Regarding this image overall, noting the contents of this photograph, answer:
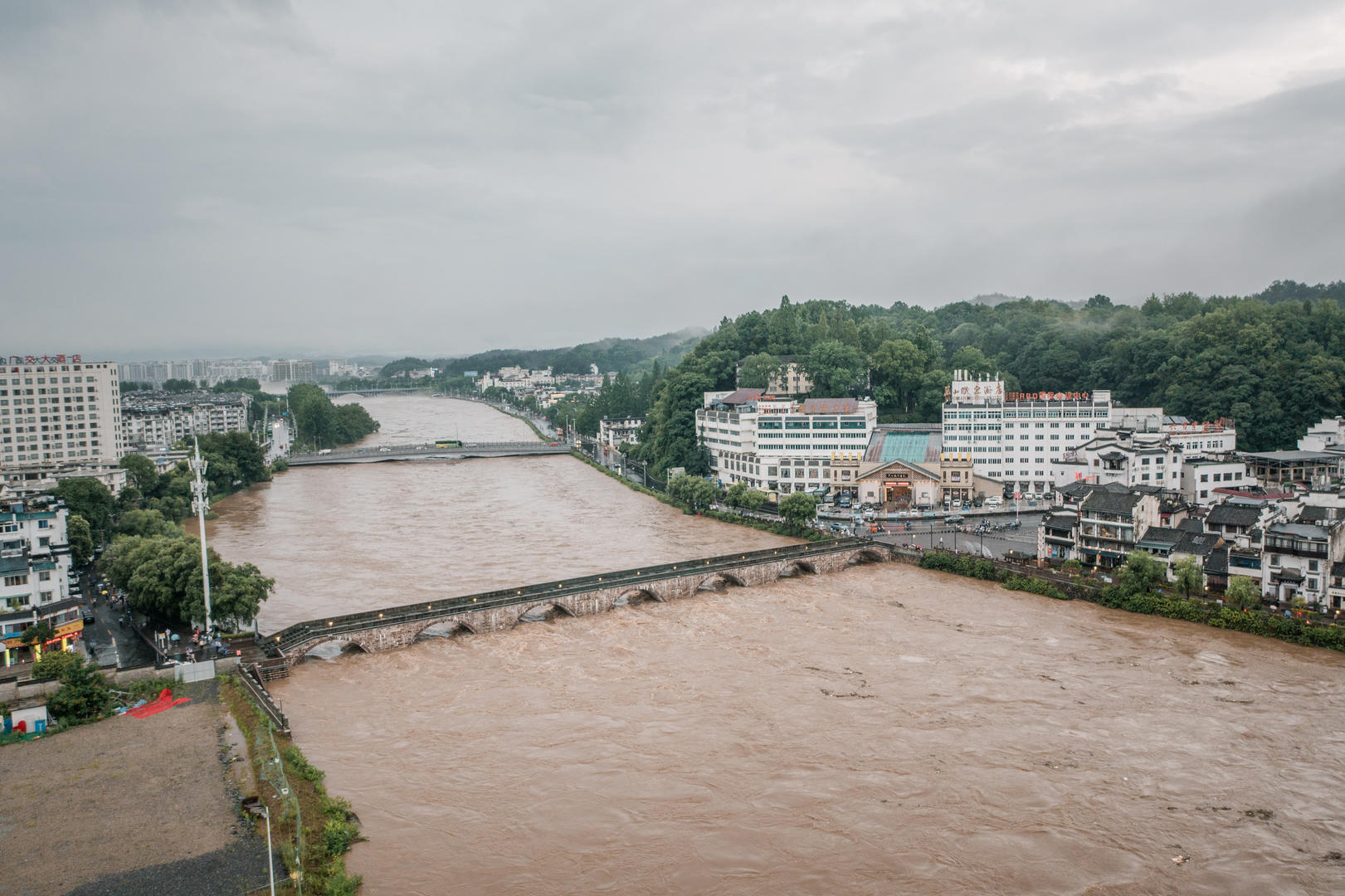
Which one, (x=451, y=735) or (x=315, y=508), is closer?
(x=451, y=735)

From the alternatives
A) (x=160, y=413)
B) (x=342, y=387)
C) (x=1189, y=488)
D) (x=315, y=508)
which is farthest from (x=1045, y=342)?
(x=342, y=387)

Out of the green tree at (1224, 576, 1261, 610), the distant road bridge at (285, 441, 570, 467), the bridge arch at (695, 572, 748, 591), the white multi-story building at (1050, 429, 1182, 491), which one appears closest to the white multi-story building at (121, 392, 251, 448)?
the distant road bridge at (285, 441, 570, 467)

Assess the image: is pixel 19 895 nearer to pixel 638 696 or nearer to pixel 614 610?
pixel 638 696

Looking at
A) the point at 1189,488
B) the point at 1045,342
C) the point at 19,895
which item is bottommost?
the point at 19,895

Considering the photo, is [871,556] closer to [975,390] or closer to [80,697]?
[975,390]

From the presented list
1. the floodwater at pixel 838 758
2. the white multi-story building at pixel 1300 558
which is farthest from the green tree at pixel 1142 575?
the white multi-story building at pixel 1300 558

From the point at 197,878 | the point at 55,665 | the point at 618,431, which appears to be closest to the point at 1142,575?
the point at 197,878
